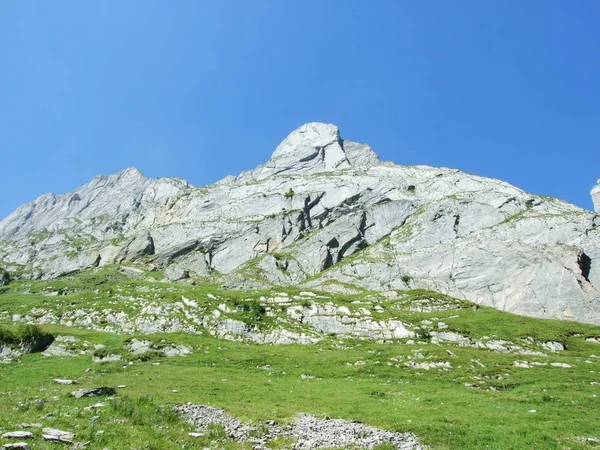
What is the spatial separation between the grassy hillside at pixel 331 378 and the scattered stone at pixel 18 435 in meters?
0.39

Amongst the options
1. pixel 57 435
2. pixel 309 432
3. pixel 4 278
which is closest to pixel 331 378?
pixel 309 432

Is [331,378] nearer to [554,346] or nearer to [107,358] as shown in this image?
[107,358]

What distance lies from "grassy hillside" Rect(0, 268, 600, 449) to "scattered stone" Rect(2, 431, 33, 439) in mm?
391

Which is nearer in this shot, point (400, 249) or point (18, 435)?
point (18, 435)

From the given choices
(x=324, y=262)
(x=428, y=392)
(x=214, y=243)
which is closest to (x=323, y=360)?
(x=428, y=392)

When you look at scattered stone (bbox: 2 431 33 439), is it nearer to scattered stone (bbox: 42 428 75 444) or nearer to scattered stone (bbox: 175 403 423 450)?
scattered stone (bbox: 42 428 75 444)

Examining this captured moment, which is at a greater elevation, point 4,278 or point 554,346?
point 4,278

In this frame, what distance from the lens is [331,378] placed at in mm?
45656

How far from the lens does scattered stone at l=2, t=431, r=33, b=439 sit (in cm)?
1460

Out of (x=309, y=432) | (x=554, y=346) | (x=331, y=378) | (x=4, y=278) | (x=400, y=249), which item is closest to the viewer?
(x=309, y=432)

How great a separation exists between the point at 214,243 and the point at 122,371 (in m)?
128

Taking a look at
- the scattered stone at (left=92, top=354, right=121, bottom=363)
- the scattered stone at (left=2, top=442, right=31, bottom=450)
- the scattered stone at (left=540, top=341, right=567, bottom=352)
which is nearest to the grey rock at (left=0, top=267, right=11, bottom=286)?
the scattered stone at (left=92, top=354, right=121, bottom=363)

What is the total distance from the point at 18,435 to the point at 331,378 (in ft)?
118

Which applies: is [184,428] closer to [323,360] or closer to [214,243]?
[323,360]
